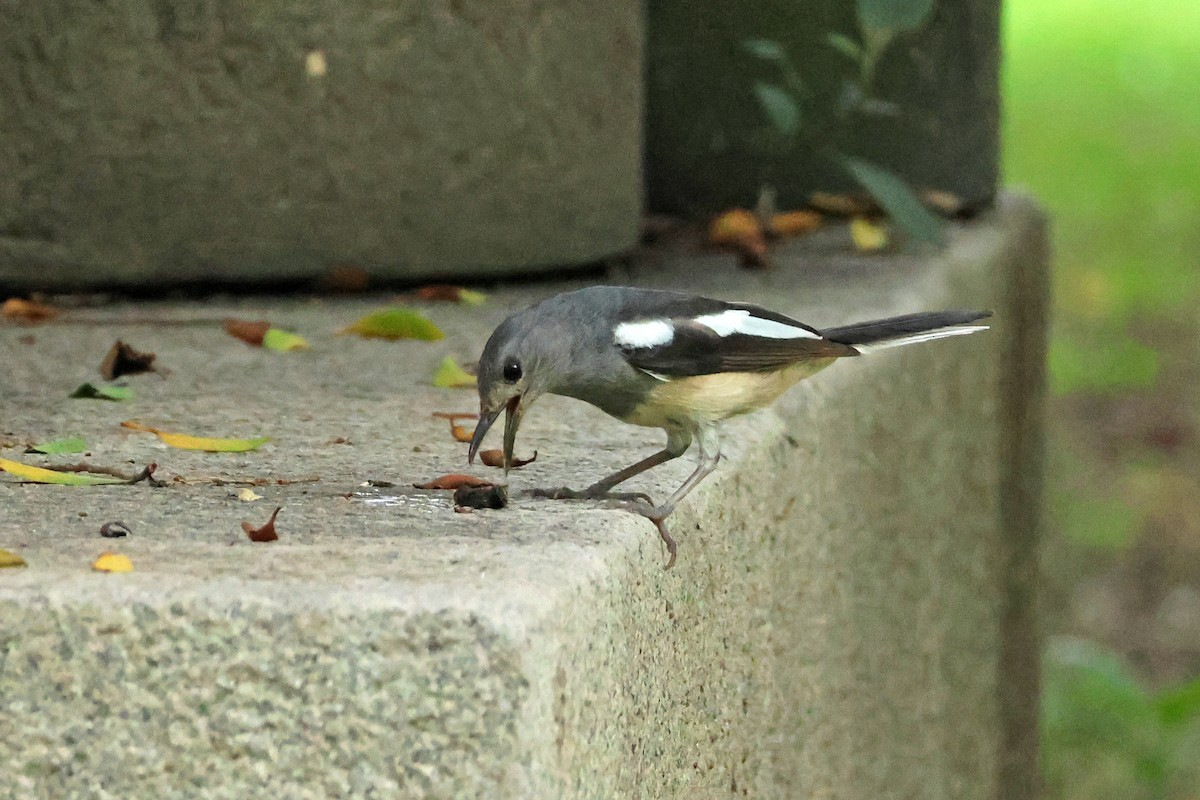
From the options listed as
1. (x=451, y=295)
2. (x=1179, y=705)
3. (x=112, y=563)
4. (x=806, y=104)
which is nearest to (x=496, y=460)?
(x=112, y=563)

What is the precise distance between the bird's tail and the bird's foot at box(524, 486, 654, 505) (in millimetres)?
492

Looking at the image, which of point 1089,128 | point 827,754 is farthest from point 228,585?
point 1089,128

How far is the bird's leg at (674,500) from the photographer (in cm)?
203

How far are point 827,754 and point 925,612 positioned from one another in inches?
39.1

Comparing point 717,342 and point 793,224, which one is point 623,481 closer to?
point 717,342

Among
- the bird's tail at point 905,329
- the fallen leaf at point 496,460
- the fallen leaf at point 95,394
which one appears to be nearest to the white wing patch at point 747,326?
the bird's tail at point 905,329

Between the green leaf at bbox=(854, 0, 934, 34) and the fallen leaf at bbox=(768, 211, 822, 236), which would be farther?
the fallen leaf at bbox=(768, 211, 822, 236)

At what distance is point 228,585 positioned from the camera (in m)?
1.64

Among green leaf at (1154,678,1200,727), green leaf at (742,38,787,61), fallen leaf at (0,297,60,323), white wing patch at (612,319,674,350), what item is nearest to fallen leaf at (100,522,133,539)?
white wing patch at (612,319,674,350)

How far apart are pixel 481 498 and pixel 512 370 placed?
0.19 meters

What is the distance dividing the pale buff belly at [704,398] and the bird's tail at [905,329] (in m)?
0.19

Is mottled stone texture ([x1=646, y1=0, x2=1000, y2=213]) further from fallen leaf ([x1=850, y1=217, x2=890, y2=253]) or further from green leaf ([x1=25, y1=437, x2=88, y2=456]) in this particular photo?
green leaf ([x1=25, y1=437, x2=88, y2=456])

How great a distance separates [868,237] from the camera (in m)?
4.79

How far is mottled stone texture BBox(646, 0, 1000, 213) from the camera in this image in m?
5.09
